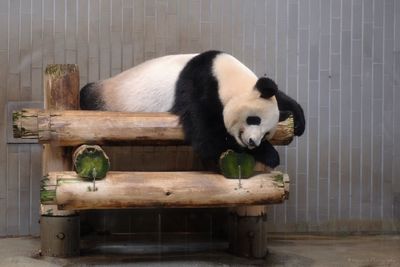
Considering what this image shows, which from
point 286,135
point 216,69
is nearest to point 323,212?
point 286,135

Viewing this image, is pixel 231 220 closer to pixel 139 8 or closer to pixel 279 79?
pixel 279 79

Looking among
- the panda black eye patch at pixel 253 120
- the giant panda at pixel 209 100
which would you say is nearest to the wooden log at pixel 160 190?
the giant panda at pixel 209 100

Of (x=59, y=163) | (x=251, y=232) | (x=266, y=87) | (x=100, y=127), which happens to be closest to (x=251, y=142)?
(x=266, y=87)

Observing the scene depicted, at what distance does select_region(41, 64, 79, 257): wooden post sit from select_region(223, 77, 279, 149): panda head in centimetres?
120

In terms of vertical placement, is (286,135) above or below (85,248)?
above

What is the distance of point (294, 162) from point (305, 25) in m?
1.24

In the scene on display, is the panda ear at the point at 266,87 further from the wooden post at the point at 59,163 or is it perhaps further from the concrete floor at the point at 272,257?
the wooden post at the point at 59,163

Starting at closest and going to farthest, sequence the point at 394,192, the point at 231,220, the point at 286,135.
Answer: the point at 286,135
the point at 231,220
the point at 394,192

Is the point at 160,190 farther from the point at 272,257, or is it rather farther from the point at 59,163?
the point at 272,257

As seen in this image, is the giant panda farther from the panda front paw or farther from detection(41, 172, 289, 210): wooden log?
detection(41, 172, 289, 210): wooden log

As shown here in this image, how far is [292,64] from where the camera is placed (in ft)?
21.2

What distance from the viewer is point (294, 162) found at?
6.51 metres

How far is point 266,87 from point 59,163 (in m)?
1.63

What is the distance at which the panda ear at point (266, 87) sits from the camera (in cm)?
485
